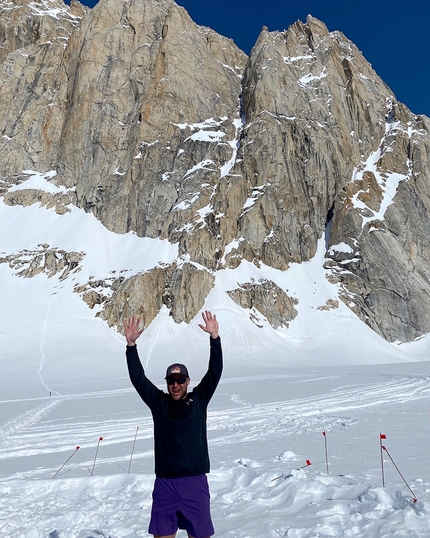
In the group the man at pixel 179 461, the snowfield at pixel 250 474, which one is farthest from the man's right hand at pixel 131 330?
the snowfield at pixel 250 474

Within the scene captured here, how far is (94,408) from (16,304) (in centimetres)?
4303

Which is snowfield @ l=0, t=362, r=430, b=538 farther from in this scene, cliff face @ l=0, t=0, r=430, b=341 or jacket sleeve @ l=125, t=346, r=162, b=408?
cliff face @ l=0, t=0, r=430, b=341

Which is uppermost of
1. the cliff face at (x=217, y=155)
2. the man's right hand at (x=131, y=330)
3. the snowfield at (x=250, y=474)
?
the cliff face at (x=217, y=155)

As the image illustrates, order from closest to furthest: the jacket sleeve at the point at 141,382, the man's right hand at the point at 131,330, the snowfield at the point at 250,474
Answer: the jacket sleeve at the point at 141,382 → the man's right hand at the point at 131,330 → the snowfield at the point at 250,474

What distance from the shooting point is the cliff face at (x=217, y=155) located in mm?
63875

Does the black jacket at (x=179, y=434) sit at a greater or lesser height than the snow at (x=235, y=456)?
greater

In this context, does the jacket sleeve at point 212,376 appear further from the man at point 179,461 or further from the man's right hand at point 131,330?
the man's right hand at point 131,330

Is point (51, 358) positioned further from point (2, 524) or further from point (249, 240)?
point (2, 524)

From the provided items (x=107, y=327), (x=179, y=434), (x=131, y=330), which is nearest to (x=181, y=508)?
(x=179, y=434)

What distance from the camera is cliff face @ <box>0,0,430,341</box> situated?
63.9m

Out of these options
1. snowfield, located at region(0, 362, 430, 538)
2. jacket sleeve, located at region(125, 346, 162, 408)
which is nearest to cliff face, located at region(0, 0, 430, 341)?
snowfield, located at region(0, 362, 430, 538)

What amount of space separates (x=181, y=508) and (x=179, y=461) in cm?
36

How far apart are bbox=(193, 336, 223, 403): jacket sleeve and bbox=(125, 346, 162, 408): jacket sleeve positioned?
0.37m

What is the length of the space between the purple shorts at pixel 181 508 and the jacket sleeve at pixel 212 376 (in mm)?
675
